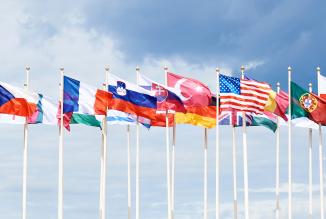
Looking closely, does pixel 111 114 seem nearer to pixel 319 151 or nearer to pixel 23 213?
pixel 23 213

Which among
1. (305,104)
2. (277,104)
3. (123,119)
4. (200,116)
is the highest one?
(277,104)

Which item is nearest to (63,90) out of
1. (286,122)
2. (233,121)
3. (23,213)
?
(23,213)

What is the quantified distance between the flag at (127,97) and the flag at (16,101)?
5428 millimetres

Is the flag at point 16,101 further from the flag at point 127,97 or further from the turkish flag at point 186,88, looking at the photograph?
the turkish flag at point 186,88

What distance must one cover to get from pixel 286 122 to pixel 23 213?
21.0 metres

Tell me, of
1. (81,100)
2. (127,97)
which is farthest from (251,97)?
(81,100)

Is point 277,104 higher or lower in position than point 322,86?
lower

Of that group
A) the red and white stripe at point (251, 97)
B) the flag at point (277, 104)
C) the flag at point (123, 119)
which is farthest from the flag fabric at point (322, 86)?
the flag at point (123, 119)

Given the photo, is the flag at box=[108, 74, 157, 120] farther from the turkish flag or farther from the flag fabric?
the flag fabric

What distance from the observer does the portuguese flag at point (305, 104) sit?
72875 millimetres

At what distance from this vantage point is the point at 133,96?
70.5 m

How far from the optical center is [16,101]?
67938 mm

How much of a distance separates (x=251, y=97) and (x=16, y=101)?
15280 millimetres

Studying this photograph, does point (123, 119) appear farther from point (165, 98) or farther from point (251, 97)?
point (251, 97)
